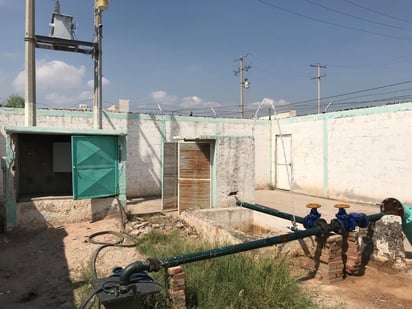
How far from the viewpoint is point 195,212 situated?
8023mm

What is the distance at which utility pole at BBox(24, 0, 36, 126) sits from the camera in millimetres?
10180

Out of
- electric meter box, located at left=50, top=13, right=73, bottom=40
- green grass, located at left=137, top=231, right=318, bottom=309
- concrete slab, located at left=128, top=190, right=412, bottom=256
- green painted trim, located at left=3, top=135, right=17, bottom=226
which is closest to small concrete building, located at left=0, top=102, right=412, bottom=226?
green painted trim, located at left=3, top=135, right=17, bottom=226

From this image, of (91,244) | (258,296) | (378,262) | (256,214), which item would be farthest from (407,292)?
(91,244)

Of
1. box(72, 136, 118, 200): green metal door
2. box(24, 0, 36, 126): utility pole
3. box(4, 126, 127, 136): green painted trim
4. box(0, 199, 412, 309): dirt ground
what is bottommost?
box(0, 199, 412, 309): dirt ground

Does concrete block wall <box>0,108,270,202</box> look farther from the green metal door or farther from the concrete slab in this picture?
the green metal door

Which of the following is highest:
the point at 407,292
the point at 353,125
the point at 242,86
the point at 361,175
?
the point at 242,86

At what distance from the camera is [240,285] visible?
3879 millimetres

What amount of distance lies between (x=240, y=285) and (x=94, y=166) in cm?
526

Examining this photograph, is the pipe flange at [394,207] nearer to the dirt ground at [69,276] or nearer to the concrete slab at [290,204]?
the dirt ground at [69,276]

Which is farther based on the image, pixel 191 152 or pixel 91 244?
pixel 191 152

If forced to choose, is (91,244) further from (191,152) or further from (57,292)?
(191,152)

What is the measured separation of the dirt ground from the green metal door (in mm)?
1029

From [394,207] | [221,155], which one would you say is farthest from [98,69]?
[394,207]

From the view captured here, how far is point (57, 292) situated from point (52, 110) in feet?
27.5
